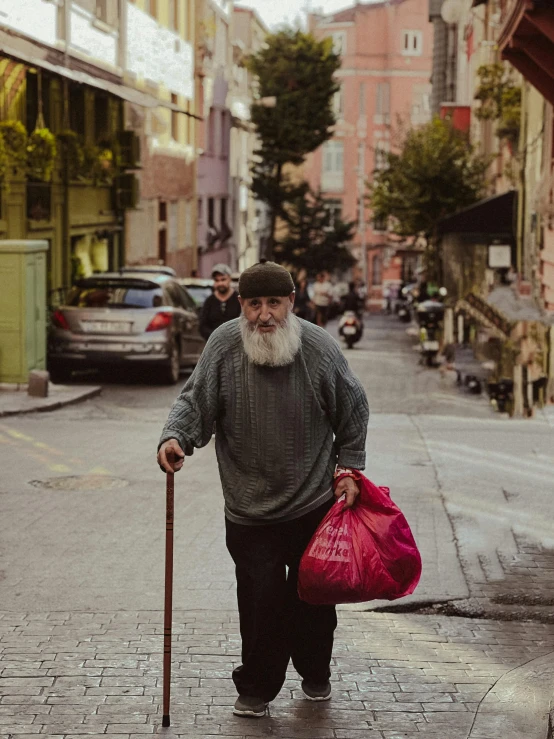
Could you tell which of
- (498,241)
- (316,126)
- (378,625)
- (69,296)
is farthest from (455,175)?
(378,625)

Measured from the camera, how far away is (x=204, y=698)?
5.54 meters

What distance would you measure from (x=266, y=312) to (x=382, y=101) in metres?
85.3

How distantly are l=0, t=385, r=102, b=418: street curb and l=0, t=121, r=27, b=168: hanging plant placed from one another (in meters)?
3.71

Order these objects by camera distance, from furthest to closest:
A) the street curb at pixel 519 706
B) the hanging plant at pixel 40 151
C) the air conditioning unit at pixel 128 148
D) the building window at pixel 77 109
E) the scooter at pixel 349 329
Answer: the scooter at pixel 349 329
the air conditioning unit at pixel 128 148
the building window at pixel 77 109
the hanging plant at pixel 40 151
the street curb at pixel 519 706

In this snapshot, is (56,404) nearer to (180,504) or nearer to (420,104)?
(180,504)

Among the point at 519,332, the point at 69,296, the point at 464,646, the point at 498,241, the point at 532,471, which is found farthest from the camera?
the point at 498,241

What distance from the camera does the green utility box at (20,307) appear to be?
16.9 metres

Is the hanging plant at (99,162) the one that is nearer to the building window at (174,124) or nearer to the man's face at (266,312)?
the building window at (174,124)

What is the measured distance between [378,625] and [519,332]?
10323 millimetres

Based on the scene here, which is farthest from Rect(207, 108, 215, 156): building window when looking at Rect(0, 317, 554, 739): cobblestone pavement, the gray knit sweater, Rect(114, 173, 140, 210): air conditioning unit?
the gray knit sweater

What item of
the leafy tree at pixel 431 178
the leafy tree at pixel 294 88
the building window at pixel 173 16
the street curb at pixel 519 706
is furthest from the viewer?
the leafy tree at pixel 294 88

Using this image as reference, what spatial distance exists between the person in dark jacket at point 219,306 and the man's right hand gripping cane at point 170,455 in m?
8.51

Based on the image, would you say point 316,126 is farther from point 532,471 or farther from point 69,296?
point 532,471

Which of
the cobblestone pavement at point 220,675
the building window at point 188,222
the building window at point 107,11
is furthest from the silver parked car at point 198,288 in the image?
the building window at point 188,222
